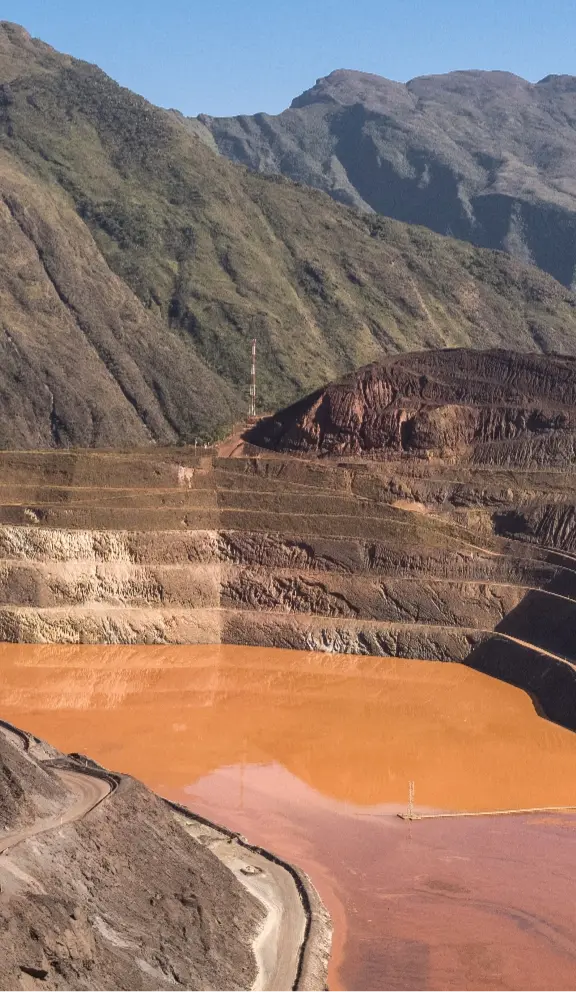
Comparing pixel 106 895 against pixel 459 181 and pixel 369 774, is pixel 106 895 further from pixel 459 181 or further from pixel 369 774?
pixel 459 181

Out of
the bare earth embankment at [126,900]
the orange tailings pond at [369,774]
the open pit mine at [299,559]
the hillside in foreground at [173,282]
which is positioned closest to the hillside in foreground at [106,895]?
the bare earth embankment at [126,900]

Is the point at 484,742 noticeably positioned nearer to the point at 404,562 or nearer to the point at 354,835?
the point at 354,835

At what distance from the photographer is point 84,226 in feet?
307

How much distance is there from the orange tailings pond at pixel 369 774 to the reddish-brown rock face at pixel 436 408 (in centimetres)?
1433

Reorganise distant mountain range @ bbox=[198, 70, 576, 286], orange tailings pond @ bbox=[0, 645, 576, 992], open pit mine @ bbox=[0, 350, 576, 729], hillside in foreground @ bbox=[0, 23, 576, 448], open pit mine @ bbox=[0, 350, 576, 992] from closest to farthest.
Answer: open pit mine @ bbox=[0, 350, 576, 992] < orange tailings pond @ bbox=[0, 645, 576, 992] < open pit mine @ bbox=[0, 350, 576, 729] < hillside in foreground @ bbox=[0, 23, 576, 448] < distant mountain range @ bbox=[198, 70, 576, 286]

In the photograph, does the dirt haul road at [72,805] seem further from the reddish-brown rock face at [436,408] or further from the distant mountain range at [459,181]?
the distant mountain range at [459,181]

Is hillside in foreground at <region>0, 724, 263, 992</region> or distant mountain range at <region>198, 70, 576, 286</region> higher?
distant mountain range at <region>198, 70, 576, 286</region>

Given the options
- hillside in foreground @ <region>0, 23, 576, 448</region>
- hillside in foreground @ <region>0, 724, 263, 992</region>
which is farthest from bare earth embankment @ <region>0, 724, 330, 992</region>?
hillside in foreground @ <region>0, 23, 576, 448</region>

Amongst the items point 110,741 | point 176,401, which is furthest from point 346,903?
point 176,401

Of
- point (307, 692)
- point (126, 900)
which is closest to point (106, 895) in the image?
point (126, 900)

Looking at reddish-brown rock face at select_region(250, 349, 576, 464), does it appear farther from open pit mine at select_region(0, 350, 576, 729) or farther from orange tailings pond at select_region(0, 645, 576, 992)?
orange tailings pond at select_region(0, 645, 576, 992)

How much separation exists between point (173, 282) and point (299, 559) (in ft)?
178

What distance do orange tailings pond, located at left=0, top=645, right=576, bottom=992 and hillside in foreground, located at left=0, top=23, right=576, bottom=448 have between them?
120 feet

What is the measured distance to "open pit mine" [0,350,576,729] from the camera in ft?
129
